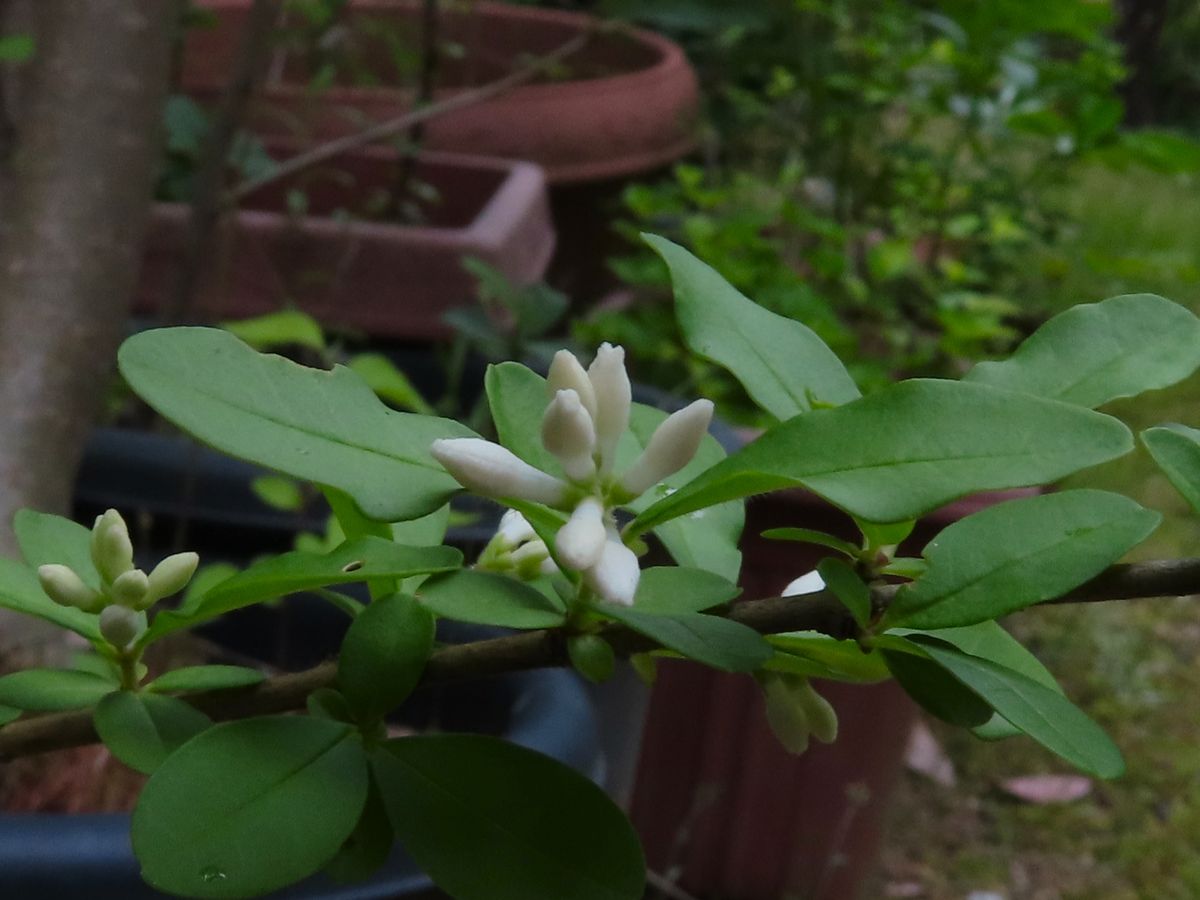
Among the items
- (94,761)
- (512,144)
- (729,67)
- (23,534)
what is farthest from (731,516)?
(729,67)

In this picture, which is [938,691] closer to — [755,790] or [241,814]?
[241,814]

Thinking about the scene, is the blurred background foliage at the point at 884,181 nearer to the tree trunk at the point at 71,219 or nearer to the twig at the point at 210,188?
the twig at the point at 210,188

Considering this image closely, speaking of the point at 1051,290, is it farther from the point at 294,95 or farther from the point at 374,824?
the point at 374,824

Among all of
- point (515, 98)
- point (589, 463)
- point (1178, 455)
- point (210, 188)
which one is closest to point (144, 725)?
point (589, 463)

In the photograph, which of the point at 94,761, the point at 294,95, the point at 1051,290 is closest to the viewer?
the point at 94,761

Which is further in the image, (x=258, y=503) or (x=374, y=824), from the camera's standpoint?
(x=258, y=503)

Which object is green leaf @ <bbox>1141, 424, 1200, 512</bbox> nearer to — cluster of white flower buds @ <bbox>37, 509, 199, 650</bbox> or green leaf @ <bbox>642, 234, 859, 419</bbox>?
green leaf @ <bbox>642, 234, 859, 419</bbox>
